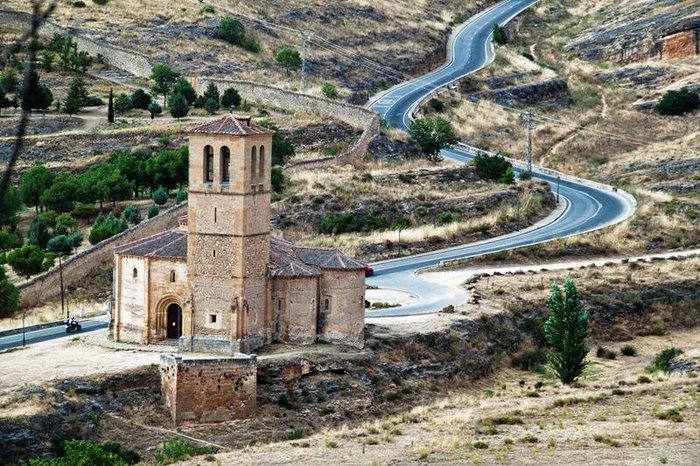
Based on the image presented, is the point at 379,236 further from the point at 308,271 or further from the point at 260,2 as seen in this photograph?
the point at 260,2

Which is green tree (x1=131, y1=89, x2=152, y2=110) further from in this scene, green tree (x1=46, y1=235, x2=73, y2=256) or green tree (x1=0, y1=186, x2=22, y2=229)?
green tree (x1=46, y1=235, x2=73, y2=256)

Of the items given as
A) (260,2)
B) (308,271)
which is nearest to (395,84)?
(260,2)

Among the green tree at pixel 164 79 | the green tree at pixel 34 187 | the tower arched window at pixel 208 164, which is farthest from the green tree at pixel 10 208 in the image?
the green tree at pixel 164 79

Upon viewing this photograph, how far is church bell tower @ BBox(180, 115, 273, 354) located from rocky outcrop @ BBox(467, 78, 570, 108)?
186 feet

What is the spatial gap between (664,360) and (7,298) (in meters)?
21.4

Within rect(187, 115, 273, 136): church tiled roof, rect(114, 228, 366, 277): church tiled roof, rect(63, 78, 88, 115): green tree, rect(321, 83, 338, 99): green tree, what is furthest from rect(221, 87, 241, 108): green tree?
rect(187, 115, 273, 136): church tiled roof

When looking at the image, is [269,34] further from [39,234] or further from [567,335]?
[567,335]

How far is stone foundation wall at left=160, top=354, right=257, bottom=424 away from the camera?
165 ft

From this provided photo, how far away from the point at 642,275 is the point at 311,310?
2130cm

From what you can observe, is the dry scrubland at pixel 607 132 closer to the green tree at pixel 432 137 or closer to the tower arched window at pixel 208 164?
the green tree at pixel 432 137

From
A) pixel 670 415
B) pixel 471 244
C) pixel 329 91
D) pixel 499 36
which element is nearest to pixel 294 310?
pixel 670 415

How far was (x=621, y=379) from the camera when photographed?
183 ft

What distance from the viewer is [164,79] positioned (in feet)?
310

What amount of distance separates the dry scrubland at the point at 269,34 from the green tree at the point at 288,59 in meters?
0.59
